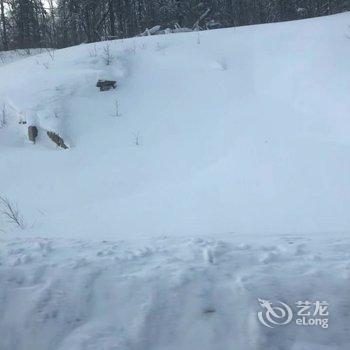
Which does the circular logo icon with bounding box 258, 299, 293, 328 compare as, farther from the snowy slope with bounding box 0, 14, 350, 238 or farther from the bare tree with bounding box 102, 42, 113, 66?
the bare tree with bounding box 102, 42, 113, 66

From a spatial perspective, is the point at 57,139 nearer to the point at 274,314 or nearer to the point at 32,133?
the point at 32,133

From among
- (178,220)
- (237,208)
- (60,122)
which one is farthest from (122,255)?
(60,122)

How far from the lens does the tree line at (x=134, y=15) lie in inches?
1047

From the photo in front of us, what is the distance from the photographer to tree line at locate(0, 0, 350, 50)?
26.6 m

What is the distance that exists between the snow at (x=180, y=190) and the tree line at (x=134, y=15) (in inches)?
604

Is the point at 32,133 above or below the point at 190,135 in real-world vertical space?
above

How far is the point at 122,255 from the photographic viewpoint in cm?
396

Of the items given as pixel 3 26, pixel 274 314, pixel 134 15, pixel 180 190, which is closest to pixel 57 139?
pixel 180 190

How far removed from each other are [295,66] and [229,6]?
892 inches

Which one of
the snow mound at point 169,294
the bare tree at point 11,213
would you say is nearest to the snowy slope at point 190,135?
the bare tree at point 11,213

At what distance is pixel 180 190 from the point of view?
6.53m

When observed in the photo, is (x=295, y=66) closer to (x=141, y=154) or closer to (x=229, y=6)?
(x=141, y=154)

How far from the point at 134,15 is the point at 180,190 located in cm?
2734

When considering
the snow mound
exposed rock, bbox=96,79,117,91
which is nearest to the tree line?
exposed rock, bbox=96,79,117,91
